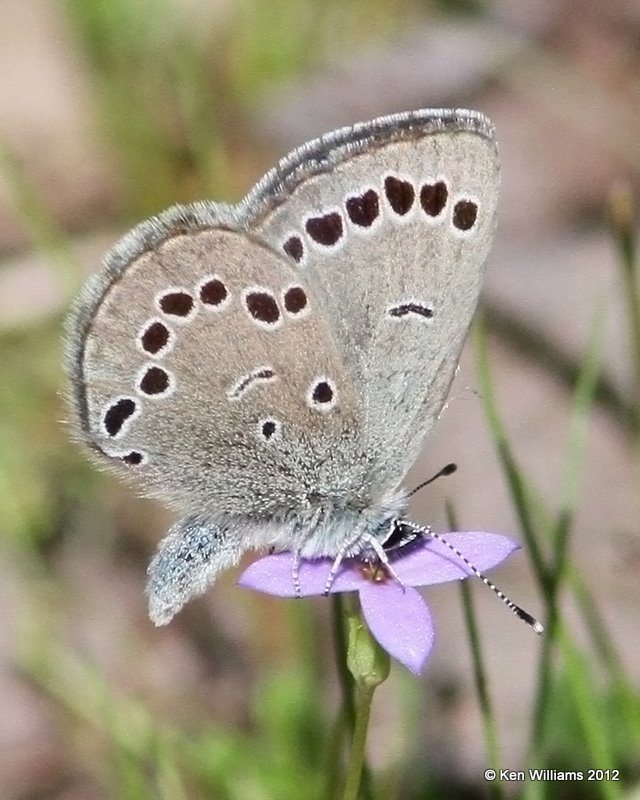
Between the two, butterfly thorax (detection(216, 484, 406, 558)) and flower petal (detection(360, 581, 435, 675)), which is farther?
butterfly thorax (detection(216, 484, 406, 558))

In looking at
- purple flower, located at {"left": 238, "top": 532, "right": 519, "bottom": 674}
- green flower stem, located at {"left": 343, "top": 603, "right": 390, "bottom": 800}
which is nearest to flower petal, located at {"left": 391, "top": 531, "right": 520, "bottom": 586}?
purple flower, located at {"left": 238, "top": 532, "right": 519, "bottom": 674}

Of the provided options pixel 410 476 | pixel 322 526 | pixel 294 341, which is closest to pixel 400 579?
pixel 322 526

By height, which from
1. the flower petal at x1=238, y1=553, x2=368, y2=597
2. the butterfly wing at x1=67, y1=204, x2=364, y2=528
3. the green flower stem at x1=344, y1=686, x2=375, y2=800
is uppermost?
the butterfly wing at x1=67, y1=204, x2=364, y2=528

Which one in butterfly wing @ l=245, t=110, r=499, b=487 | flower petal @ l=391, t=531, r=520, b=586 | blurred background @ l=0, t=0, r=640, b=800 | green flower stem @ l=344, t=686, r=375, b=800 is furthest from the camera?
blurred background @ l=0, t=0, r=640, b=800

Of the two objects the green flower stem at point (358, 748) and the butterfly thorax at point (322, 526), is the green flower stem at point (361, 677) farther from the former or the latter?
the butterfly thorax at point (322, 526)

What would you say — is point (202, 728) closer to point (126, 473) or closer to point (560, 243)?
point (126, 473)

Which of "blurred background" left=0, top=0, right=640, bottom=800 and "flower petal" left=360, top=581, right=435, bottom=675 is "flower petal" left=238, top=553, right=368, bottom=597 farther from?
"blurred background" left=0, top=0, right=640, bottom=800

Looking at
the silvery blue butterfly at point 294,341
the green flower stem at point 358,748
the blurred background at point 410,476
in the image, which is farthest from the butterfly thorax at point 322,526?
the green flower stem at point 358,748

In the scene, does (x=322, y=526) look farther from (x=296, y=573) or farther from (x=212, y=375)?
(x=212, y=375)

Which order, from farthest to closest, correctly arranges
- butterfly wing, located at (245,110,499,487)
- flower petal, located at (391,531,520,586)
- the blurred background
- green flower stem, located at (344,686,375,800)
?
1. the blurred background
2. butterfly wing, located at (245,110,499,487)
3. flower petal, located at (391,531,520,586)
4. green flower stem, located at (344,686,375,800)
